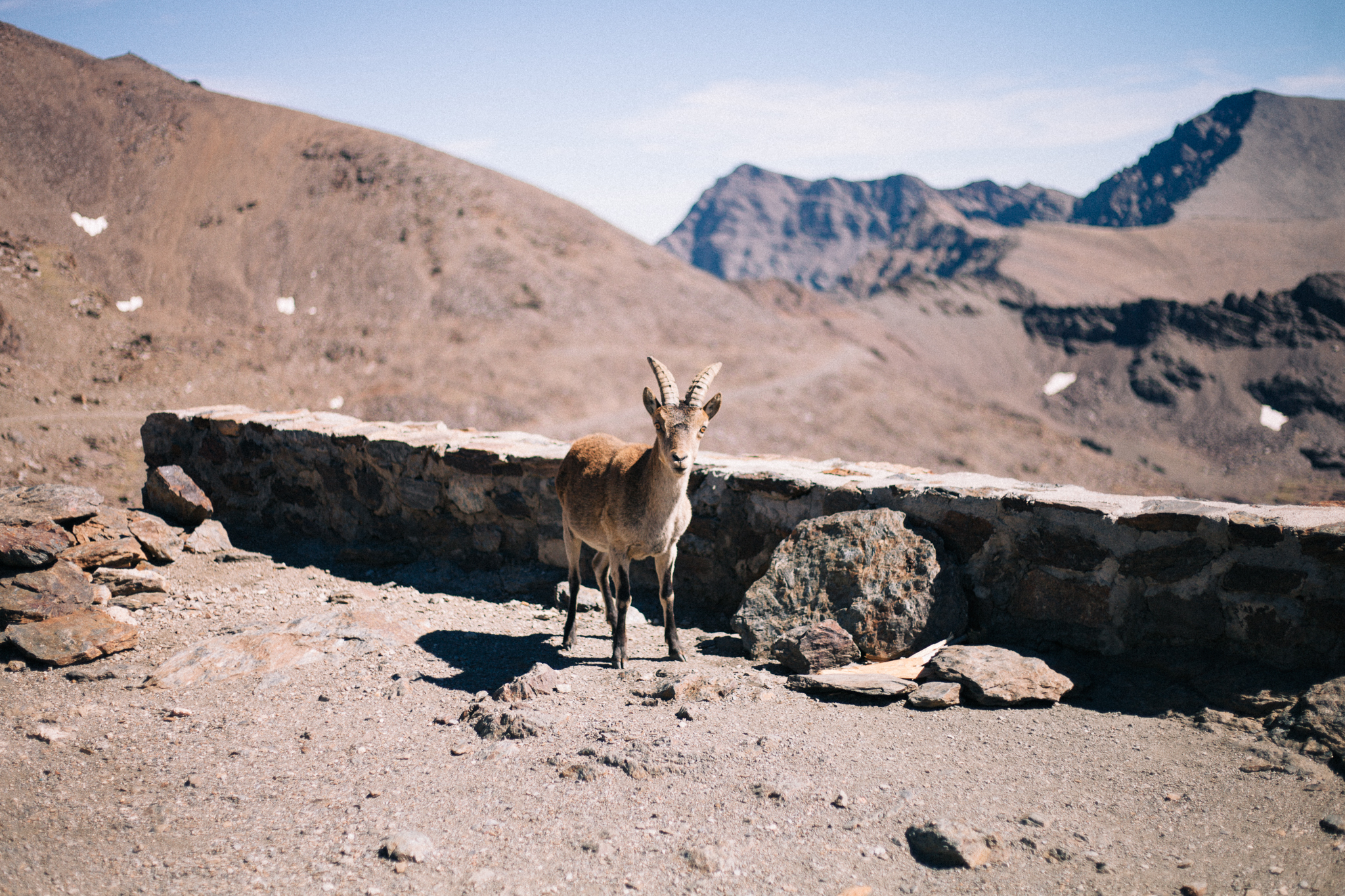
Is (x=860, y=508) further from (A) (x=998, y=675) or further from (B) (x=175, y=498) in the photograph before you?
(B) (x=175, y=498)

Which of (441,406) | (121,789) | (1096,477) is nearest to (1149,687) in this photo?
(121,789)

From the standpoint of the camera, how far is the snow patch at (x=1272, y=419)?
144 feet

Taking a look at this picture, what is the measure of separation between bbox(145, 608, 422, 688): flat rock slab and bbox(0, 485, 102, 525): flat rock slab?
195 centimetres

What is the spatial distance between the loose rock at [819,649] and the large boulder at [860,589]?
0.36 feet

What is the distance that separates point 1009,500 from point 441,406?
27.5 metres

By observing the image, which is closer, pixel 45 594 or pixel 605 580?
pixel 45 594

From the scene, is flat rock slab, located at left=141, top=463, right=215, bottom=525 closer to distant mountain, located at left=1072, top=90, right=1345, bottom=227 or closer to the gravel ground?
the gravel ground

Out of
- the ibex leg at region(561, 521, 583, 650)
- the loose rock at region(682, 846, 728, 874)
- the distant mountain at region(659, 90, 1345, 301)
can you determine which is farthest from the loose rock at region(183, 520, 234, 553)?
the distant mountain at region(659, 90, 1345, 301)

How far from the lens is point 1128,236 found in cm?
7144

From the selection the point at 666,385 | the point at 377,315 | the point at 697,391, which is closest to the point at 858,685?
the point at 697,391

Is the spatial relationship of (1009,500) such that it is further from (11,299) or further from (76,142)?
(76,142)

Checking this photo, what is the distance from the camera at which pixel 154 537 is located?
23.8ft

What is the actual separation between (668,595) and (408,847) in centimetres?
272

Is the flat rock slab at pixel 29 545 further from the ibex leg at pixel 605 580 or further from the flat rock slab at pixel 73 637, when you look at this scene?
the ibex leg at pixel 605 580
